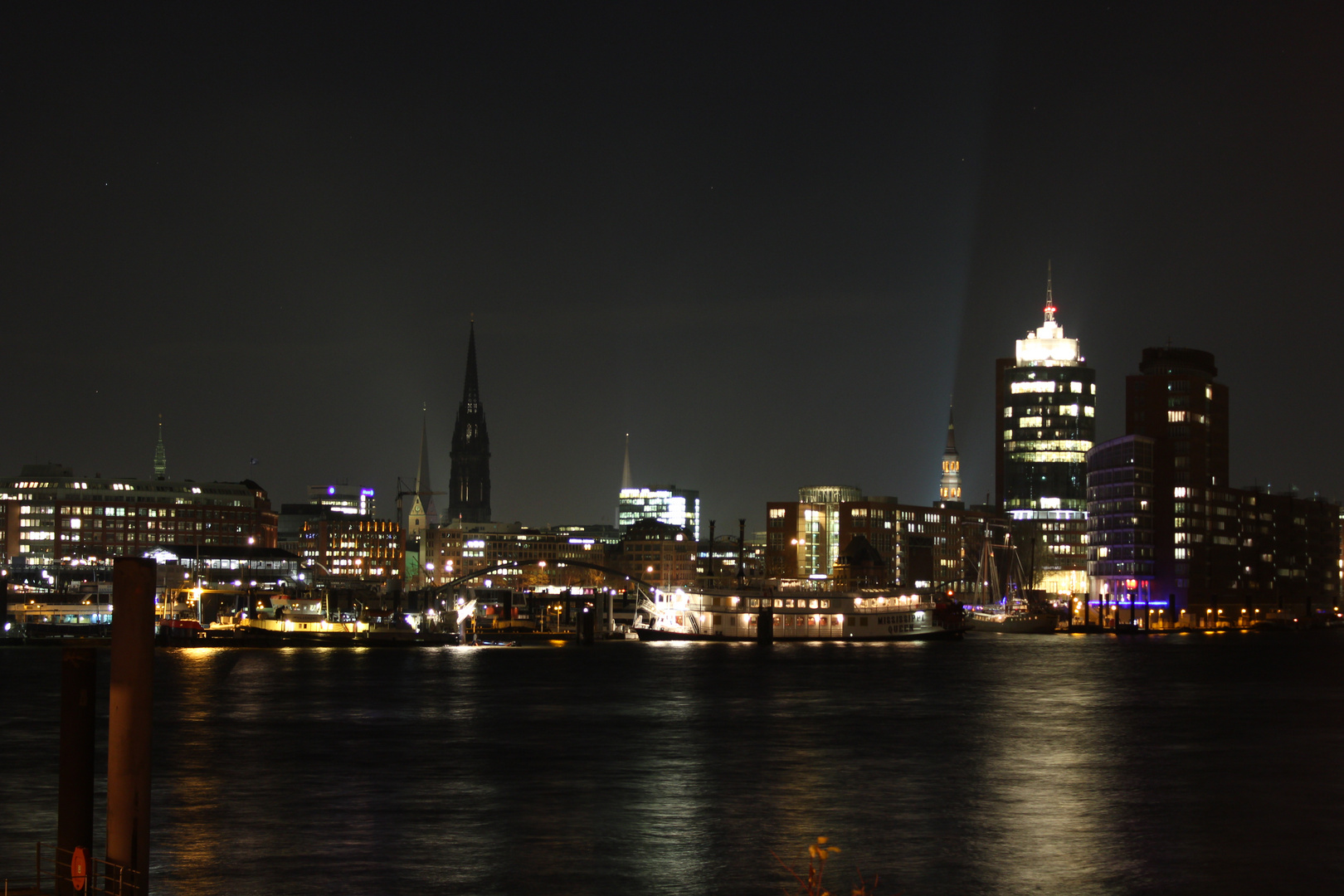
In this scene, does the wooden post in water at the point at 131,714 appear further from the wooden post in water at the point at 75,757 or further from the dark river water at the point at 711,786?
the dark river water at the point at 711,786

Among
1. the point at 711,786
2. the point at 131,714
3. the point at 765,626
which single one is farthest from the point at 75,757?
the point at 765,626

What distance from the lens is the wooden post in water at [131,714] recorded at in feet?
76.8

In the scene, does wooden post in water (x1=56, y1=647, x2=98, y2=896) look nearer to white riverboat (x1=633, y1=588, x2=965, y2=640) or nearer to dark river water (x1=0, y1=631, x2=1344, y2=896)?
dark river water (x1=0, y1=631, x2=1344, y2=896)

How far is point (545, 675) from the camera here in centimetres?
11888

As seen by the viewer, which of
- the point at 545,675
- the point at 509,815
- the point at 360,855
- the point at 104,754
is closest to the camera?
the point at 360,855

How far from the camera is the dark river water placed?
3641 cm

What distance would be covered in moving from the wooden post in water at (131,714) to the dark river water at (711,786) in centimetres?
943

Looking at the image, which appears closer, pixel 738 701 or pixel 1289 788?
pixel 1289 788

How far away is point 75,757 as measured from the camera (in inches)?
974

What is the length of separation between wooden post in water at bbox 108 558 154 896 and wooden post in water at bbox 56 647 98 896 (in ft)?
2.18

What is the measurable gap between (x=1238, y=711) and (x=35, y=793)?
219ft

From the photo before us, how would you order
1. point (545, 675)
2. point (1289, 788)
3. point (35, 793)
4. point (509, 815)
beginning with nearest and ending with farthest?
point (509, 815) < point (35, 793) < point (1289, 788) < point (545, 675)

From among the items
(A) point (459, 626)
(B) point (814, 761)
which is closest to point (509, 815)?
(B) point (814, 761)

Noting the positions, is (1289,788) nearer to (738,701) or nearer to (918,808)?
(918,808)
